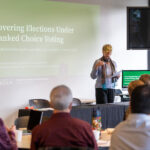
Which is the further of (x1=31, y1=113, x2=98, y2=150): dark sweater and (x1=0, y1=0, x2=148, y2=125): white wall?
(x1=0, y1=0, x2=148, y2=125): white wall

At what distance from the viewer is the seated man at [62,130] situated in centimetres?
267

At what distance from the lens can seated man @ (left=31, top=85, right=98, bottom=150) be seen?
2674 millimetres

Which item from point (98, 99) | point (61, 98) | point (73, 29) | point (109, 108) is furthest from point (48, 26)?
point (61, 98)

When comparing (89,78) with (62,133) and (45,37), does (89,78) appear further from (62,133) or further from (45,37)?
(62,133)

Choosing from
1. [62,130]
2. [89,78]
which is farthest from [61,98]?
[89,78]

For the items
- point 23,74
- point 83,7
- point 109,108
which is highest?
point 83,7

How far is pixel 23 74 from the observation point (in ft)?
24.4

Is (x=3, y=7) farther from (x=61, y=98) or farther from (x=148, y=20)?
(x=61, y=98)

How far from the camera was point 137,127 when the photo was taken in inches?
103

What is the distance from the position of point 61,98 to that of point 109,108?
108 inches

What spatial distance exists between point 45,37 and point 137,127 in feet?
17.3

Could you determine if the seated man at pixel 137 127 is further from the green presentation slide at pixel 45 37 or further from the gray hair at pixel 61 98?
the green presentation slide at pixel 45 37

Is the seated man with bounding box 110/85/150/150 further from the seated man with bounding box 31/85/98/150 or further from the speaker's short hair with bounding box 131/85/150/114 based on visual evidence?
the seated man with bounding box 31/85/98/150

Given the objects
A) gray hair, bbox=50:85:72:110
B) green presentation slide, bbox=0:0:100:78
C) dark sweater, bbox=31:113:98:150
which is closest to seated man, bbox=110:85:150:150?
dark sweater, bbox=31:113:98:150
